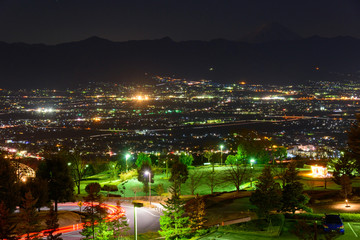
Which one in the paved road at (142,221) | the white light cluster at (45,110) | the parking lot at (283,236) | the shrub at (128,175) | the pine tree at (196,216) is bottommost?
the shrub at (128,175)

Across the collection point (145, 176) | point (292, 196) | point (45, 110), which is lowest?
point (145, 176)

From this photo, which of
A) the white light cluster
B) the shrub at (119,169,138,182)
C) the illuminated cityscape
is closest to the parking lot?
the illuminated cityscape

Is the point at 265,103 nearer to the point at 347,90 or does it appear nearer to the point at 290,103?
the point at 290,103

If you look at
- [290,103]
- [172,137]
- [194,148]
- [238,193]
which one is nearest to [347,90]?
[290,103]

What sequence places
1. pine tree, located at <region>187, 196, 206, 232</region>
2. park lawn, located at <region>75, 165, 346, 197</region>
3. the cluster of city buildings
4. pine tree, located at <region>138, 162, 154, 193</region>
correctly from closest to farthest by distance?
pine tree, located at <region>187, 196, 206, 232</region> < park lawn, located at <region>75, 165, 346, 197</region> < pine tree, located at <region>138, 162, 154, 193</region> < the cluster of city buildings

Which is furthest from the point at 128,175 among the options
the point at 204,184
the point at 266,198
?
the point at 266,198

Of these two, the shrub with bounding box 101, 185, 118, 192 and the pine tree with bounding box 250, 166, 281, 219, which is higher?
the pine tree with bounding box 250, 166, 281, 219

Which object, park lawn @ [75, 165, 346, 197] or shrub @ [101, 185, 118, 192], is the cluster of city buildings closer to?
park lawn @ [75, 165, 346, 197]

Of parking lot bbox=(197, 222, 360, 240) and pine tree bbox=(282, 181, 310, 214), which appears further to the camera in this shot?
pine tree bbox=(282, 181, 310, 214)

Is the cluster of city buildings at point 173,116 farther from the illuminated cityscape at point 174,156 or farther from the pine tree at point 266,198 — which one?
the pine tree at point 266,198

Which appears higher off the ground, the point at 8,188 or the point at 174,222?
the point at 8,188

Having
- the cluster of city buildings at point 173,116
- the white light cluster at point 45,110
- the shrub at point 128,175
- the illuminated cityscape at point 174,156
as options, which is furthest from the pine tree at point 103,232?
the white light cluster at point 45,110

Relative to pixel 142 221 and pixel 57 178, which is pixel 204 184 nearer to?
pixel 142 221
